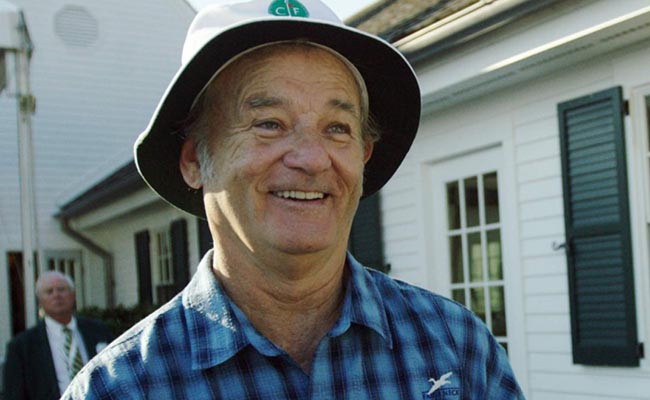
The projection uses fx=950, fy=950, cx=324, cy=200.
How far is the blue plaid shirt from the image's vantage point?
1608mm

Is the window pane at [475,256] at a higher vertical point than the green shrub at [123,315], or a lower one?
higher

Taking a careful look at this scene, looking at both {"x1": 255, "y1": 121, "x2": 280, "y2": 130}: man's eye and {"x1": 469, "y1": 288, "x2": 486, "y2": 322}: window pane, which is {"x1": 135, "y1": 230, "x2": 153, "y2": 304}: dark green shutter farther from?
{"x1": 255, "y1": 121, "x2": 280, "y2": 130}: man's eye

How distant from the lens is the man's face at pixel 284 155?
1.67m

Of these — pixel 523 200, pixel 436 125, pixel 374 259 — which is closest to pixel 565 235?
pixel 523 200

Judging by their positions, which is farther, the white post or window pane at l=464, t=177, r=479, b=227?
the white post

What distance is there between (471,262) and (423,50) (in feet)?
5.52

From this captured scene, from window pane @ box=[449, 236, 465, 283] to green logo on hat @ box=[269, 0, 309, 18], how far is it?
18.9ft

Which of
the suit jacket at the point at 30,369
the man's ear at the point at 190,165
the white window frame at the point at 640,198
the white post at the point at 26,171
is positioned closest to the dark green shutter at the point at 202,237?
the white post at the point at 26,171

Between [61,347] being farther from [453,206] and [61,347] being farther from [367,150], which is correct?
[367,150]

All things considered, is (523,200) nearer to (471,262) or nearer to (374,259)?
(471,262)

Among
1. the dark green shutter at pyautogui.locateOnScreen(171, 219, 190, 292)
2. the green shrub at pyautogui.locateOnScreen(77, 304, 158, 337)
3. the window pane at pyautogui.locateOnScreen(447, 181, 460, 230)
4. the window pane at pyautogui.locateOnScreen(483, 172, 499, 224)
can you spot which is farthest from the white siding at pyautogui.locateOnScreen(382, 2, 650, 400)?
the green shrub at pyautogui.locateOnScreen(77, 304, 158, 337)

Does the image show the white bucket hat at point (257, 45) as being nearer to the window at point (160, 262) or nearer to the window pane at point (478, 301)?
the window pane at point (478, 301)

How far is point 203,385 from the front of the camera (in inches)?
63.4

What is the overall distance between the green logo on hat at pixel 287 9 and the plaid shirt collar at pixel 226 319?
491mm
